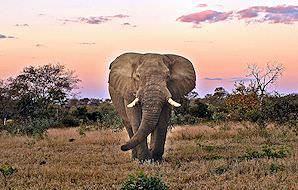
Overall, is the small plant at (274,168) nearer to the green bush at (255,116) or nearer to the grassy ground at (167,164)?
the grassy ground at (167,164)

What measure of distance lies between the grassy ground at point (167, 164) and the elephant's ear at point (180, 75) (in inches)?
66.5

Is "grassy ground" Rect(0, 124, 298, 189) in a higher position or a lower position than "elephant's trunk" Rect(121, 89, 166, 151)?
lower

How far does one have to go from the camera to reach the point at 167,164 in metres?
11.6

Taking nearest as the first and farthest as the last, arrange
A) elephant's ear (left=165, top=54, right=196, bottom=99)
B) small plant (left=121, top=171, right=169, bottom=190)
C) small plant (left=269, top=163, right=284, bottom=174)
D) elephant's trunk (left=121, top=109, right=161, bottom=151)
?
small plant (left=121, top=171, right=169, bottom=190), small plant (left=269, top=163, right=284, bottom=174), elephant's trunk (left=121, top=109, right=161, bottom=151), elephant's ear (left=165, top=54, right=196, bottom=99)

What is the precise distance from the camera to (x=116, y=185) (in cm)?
916

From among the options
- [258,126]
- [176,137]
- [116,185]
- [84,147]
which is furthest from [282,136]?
[116,185]

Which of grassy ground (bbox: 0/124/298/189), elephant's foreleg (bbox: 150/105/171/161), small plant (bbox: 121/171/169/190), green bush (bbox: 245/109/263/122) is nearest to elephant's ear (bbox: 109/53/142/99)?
elephant's foreleg (bbox: 150/105/171/161)

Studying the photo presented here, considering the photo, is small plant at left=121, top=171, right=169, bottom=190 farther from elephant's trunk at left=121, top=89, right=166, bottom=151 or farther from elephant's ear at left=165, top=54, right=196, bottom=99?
elephant's ear at left=165, top=54, right=196, bottom=99

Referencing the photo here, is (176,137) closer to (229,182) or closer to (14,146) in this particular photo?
(14,146)

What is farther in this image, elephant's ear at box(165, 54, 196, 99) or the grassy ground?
elephant's ear at box(165, 54, 196, 99)

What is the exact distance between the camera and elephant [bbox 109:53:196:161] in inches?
466

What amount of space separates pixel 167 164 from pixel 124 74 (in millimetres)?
2842

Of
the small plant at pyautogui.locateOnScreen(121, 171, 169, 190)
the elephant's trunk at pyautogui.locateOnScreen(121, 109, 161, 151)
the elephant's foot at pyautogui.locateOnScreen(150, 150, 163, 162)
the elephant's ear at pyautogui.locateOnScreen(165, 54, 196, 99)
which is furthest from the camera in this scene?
the elephant's ear at pyautogui.locateOnScreen(165, 54, 196, 99)

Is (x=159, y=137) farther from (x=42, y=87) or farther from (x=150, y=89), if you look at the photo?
(x=42, y=87)
